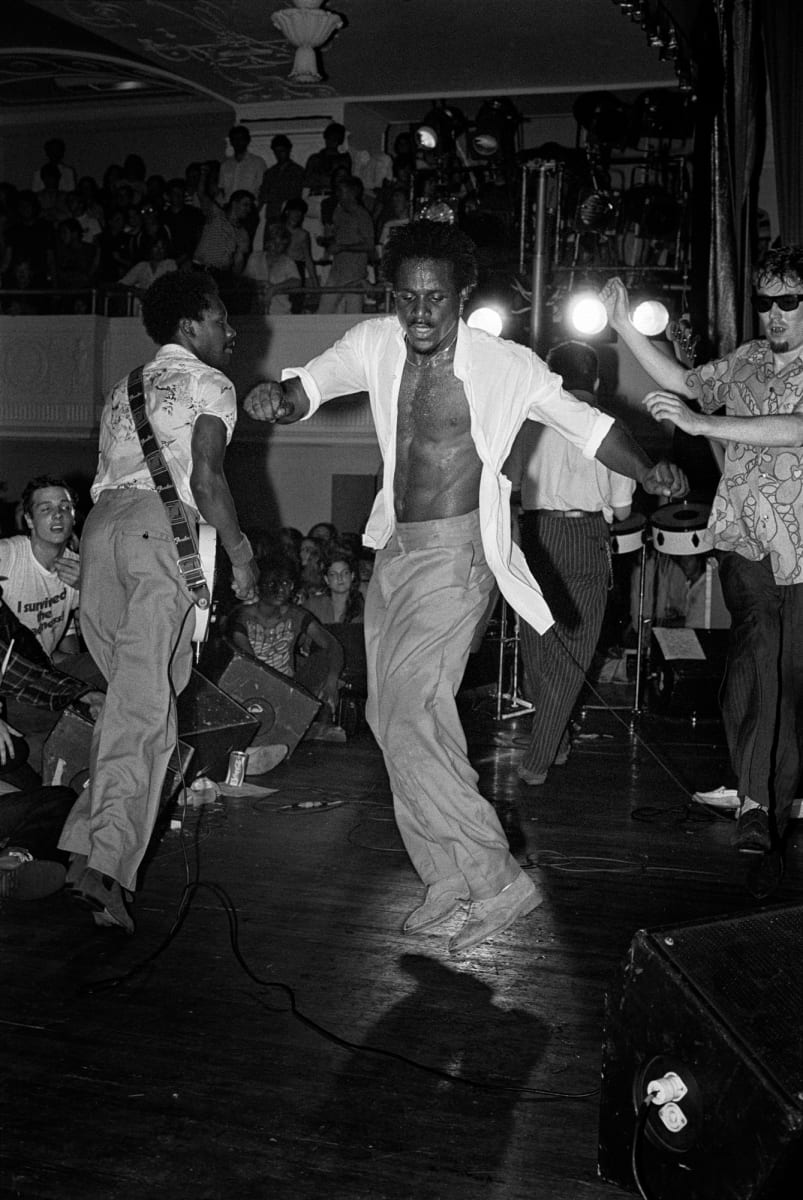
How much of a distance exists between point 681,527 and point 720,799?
1555 mm

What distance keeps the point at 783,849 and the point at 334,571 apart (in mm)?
4124

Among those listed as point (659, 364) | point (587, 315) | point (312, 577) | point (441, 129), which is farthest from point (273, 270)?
point (659, 364)

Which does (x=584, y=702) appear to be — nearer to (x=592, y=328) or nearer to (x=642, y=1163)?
(x=592, y=328)

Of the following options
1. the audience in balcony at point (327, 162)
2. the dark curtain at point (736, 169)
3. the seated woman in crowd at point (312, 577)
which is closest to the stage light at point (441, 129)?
the audience in balcony at point (327, 162)

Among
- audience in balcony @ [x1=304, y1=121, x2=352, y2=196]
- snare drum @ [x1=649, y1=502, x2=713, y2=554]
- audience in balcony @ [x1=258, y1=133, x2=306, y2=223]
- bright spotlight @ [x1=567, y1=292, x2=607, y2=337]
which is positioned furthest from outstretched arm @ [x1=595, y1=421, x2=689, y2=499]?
audience in balcony @ [x1=258, y1=133, x2=306, y2=223]

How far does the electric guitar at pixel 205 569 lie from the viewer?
3.89m

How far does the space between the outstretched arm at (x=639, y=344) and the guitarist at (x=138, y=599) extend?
1.33 m

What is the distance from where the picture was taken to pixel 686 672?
7.91m


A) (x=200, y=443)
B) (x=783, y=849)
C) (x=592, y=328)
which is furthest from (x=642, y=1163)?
(x=592, y=328)

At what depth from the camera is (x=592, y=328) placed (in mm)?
6703

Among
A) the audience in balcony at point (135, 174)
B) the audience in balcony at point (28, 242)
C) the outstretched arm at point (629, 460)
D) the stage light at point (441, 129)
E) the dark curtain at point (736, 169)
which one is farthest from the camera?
the audience in balcony at point (135, 174)

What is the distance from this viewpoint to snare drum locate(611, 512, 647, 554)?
6.98m

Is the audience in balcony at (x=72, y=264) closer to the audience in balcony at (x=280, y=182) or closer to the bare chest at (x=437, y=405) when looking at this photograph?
the audience in balcony at (x=280, y=182)

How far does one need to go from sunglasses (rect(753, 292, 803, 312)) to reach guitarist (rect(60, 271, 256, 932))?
1.92 metres
